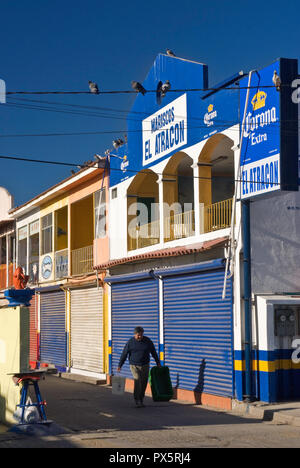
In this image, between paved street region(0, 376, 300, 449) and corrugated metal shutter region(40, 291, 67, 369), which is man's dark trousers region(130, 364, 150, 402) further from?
corrugated metal shutter region(40, 291, 67, 369)

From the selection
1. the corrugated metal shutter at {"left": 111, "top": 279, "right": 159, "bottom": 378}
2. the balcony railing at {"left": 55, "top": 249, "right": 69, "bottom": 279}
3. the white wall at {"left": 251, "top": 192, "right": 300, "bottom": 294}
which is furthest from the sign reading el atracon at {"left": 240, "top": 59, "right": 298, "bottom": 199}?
the balcony railing at {"left": 55, "top": 249, "right": 69, "bottom": 279}

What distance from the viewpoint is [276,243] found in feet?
50.6

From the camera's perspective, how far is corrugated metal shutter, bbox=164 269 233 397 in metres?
15.7

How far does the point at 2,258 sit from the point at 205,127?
80.5 feet

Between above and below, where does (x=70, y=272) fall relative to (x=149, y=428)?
above

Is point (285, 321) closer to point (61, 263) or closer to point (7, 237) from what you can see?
point (61, 263)

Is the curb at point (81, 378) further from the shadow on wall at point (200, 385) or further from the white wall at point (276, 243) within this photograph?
the white wall at point (276, 243)

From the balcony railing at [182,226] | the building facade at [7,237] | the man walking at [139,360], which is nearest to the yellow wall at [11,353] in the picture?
the man walking at [139,360]

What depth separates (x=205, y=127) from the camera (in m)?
17.2

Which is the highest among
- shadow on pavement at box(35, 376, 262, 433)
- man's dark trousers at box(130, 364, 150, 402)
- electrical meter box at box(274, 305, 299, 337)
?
electrical meter box at box(274, 305, 299, 337)

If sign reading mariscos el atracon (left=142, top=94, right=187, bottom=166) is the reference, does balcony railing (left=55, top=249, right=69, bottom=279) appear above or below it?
below

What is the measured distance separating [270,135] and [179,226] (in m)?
5.08

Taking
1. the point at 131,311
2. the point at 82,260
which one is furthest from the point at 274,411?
the point at 82,260

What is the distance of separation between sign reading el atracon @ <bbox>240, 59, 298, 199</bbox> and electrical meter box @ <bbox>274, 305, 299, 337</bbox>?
8.18 feet
